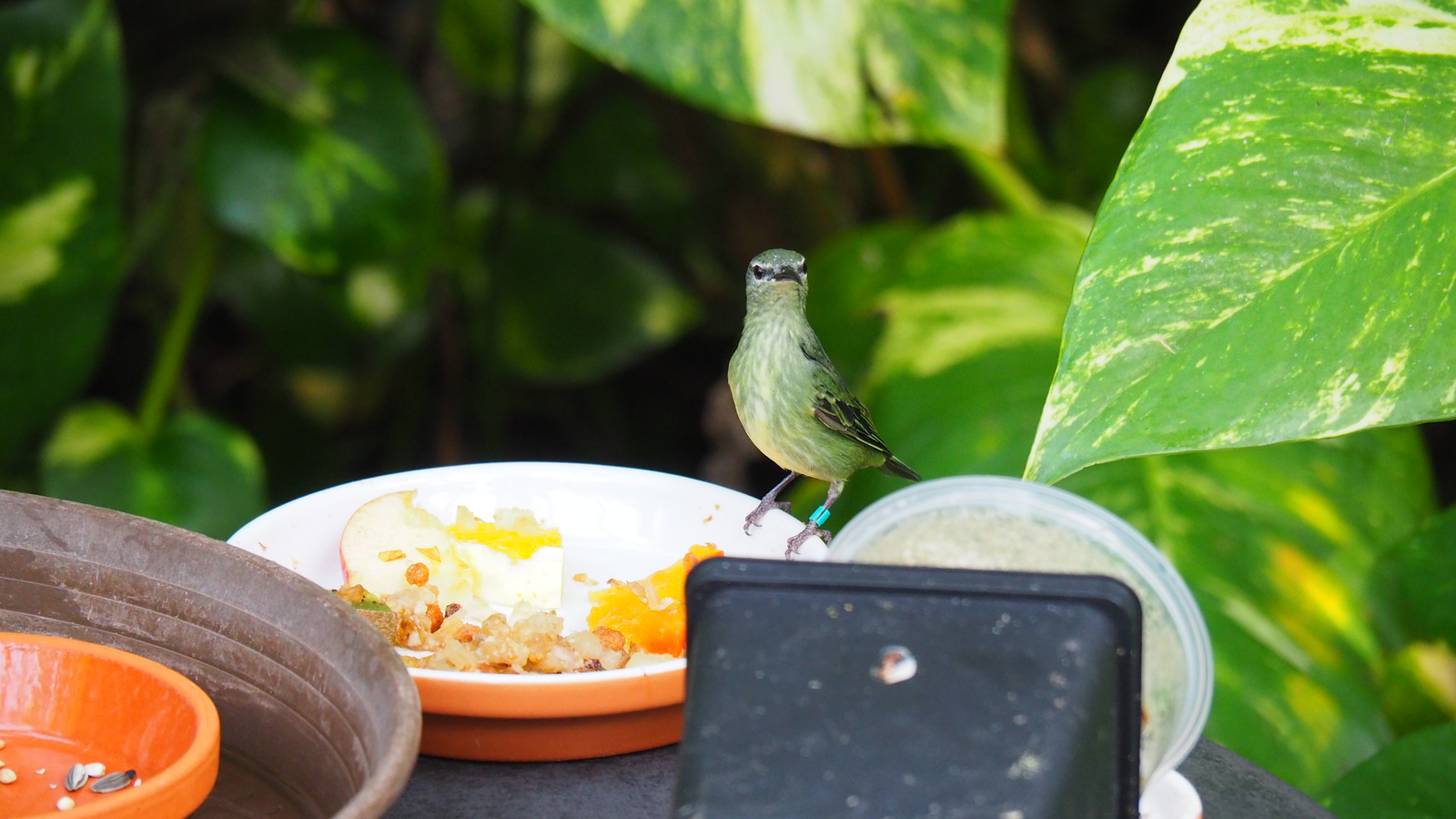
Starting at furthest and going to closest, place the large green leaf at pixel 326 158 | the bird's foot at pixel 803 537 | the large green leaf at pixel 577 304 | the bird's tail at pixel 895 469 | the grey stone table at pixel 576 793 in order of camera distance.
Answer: the large green leaf at pixel 577 304, the large green leaf at pixel 326 158, the bird's tail at pixel 895 469, the bird's foot at pixel 803 537, the grey stone table at pixel 576 793

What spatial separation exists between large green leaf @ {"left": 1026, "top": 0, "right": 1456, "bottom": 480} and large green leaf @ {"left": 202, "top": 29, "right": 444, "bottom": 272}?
132 cm

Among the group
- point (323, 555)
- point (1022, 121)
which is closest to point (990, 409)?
point (323, 555)

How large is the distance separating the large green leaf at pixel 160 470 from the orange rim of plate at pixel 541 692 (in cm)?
122

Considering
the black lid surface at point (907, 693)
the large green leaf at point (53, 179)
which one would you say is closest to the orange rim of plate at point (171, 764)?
the black lid surface at point (907, 693)

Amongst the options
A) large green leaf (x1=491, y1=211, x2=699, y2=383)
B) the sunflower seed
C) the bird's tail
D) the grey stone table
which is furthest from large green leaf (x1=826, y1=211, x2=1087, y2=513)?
the sunflower seed

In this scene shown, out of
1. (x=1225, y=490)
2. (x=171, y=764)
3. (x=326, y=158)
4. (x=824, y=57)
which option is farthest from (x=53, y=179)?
(x=1225, y=490)

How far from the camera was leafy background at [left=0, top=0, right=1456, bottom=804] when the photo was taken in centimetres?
81

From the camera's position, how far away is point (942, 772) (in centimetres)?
48

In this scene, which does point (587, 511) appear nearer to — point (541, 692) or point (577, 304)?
point (541, 692)

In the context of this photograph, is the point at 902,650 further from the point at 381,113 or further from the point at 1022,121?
the point at 1022,121

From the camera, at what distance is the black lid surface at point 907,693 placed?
0.48 metres

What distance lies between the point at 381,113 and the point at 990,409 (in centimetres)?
106

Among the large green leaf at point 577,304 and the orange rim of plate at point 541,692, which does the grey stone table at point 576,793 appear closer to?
the orange rim of plate at point 541,692

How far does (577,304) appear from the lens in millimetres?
2564
